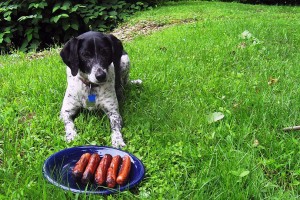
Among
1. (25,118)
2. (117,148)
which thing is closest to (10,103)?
(25,118)

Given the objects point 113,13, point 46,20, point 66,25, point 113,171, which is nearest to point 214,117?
point 113,171

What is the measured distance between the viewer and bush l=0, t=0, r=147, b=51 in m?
9.70

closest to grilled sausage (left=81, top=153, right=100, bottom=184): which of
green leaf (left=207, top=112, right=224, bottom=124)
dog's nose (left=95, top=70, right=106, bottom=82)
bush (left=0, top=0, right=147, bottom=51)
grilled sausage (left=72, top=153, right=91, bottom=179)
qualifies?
grilled sausage (left=72, top=153, right=91, bottom=179)

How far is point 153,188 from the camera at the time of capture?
243cm

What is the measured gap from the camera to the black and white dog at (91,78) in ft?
10.5

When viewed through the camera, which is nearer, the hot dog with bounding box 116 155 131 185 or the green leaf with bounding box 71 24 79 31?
the hot dog with bounding box 116 155 131 185

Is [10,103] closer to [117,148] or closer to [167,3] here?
[117,148]

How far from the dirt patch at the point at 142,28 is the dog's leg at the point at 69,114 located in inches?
194

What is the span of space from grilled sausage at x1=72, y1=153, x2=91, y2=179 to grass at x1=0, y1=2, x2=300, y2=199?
20 centimetres

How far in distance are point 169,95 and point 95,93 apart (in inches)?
35.3

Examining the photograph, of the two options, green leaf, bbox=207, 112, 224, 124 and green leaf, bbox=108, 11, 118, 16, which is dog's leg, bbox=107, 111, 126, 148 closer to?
green leaf, bbox=207, 112, 224, 124

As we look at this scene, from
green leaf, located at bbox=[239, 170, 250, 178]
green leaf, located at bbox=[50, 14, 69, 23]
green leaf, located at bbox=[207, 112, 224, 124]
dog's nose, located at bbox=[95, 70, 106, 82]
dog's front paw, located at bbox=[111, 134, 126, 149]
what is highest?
dog's nose, located at bbox=[95, 70, 106, 82]

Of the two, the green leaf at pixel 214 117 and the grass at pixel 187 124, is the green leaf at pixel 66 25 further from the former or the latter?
the green leaf at pixel 214 117

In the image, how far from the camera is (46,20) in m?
9.98
